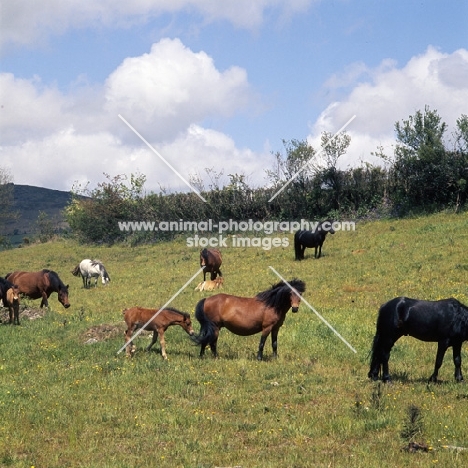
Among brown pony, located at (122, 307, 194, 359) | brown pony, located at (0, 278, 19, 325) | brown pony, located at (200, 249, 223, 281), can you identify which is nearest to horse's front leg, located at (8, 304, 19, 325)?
brown pony, located at (0, 278, 19, 325)

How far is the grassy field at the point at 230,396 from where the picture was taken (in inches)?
324

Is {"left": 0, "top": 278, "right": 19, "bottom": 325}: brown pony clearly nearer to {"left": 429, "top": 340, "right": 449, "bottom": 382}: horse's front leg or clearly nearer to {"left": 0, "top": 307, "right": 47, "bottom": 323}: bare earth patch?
{"left": 0, "top": 307, "right": 47, "bottom": 323}: bare earth patch

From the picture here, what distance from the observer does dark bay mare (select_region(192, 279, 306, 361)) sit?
14.4 meters

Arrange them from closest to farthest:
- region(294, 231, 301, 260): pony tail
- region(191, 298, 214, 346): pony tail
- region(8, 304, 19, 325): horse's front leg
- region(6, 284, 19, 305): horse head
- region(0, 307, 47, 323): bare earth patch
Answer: region(191, 298, 214, 346): pony tail
region(6, 284, 19, 305): horse head
region(8, 304, 19, 325): horse's front leg
region(0, 307, 47, 323): bare earth patch
region(294, 231, 301, 260): pony tail

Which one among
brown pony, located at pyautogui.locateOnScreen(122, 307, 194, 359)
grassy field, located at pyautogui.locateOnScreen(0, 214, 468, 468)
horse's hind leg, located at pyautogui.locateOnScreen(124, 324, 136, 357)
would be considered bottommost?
grassy field, located at pyautogui.locateOnScreen(0, 214, 468, 468)

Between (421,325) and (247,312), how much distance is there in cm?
417

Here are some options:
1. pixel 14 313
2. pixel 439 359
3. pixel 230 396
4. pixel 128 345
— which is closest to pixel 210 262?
pixel 14 313

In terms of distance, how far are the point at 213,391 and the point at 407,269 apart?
16433 mm

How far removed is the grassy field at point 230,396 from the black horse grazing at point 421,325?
63 cm

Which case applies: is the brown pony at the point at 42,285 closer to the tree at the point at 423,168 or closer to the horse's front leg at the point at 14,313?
the horse's front leg at the point at 14,313

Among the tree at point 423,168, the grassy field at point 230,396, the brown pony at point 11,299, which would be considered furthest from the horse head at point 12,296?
the tree at point 423,168

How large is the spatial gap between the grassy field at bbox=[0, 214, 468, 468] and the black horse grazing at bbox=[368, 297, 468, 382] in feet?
2.06

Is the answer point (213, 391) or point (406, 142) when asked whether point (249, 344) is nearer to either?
point (213, 391)

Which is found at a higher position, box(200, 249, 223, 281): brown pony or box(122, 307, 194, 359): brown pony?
box(200, 249, 223, 281): brown pony
